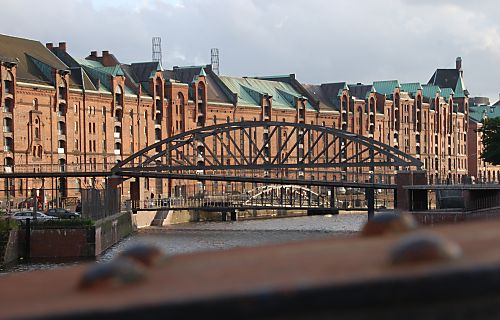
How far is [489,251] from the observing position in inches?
157

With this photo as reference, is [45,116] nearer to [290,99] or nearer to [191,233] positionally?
[191,233]

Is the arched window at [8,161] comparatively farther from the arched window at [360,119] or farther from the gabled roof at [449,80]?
the gabled roof at [449,80]

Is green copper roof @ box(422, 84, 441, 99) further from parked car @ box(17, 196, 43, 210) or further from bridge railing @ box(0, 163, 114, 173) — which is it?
parked car @ box(17, 196, 43, 210)

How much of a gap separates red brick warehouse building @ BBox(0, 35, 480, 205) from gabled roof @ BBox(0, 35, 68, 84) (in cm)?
11

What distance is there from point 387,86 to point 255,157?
5156 cm

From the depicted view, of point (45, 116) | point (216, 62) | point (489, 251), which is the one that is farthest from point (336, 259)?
point (216, 62)

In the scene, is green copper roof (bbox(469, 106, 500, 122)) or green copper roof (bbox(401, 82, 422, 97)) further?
green copper roof (bbox(469, 106, 500, 122))

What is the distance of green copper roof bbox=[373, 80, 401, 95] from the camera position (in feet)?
441

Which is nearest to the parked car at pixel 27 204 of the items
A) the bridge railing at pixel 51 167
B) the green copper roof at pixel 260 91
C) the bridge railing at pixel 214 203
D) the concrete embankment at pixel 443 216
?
the bridge railing at pixel 51 167

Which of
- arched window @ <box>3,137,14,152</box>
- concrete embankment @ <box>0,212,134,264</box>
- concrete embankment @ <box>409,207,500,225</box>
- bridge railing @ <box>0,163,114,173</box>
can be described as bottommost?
concrete embankment @ <box>0,212,134,264</box>

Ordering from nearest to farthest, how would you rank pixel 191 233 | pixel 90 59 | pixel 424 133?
1. pixel 191 233
2. pixel 90 59
3. pixel 424 133

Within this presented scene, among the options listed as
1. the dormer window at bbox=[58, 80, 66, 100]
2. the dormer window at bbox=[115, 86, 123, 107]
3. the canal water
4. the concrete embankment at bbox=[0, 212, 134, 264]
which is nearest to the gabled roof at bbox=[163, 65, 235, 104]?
the dormer window at bbox=[115, 86, 123, 107]

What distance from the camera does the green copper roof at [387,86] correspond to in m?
134

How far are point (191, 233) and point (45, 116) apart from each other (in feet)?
64.7
